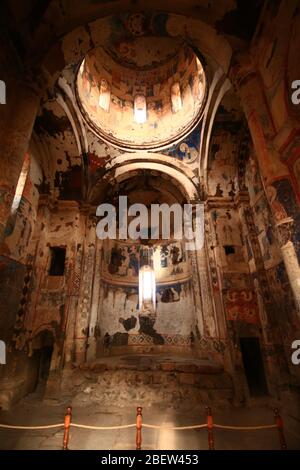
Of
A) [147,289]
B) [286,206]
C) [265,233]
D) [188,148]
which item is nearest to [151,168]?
[188,148]

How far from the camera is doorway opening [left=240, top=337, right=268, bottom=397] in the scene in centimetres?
657

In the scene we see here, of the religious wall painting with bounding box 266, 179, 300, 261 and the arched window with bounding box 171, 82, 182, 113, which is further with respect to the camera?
the arched window with bounding box 171, 82, 182, 113

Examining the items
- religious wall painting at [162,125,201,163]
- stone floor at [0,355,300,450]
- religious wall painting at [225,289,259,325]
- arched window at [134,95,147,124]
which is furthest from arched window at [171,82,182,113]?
stone floor at [0,355,300,450]

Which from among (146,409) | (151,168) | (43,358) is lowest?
(146,409)

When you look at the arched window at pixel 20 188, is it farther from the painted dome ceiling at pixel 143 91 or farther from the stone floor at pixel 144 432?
the stone floor at pixel 144 432

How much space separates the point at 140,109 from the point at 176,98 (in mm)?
1881

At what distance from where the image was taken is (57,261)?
8.72 meters

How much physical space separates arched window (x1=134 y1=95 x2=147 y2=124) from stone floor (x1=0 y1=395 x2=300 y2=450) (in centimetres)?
1159

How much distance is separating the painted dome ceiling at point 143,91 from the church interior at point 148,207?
0.08m

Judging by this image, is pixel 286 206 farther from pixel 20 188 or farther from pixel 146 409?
pixel 20 188

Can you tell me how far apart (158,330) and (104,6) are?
11.6 metres

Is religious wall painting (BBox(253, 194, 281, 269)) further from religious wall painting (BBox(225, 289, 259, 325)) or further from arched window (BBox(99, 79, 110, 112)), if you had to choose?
arched window (BBox(99, 79, 110, 112))
